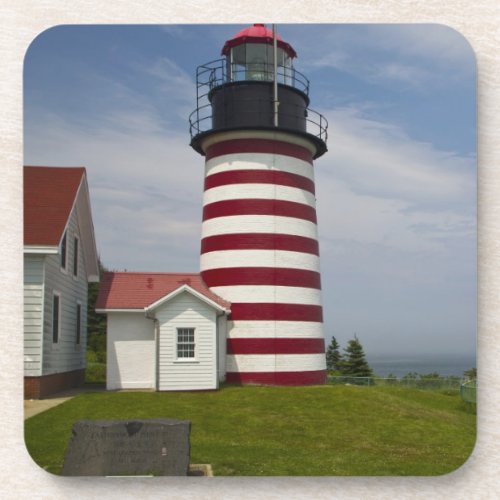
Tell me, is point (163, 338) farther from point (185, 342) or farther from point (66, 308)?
point (66, 308)

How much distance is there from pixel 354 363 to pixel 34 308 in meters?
5.67

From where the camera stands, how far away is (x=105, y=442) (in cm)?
716

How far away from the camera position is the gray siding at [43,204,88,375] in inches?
492

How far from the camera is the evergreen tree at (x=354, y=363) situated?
406 inches

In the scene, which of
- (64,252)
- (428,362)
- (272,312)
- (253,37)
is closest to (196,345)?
(272,312)

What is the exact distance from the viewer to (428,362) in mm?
8609

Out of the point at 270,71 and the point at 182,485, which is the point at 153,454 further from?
the point at 270,71

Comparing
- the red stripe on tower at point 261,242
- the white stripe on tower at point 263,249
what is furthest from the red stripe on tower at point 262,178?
the red stripe on tower at point 261,242

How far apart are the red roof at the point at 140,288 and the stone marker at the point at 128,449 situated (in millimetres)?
6174

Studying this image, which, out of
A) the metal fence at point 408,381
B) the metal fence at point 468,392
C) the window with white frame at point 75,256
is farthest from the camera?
the window with white frame at point 75,256

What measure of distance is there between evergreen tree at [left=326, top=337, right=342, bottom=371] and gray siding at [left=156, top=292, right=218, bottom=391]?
90.0 inches

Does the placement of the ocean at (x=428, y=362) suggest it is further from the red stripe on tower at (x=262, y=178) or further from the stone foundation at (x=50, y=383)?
the stone foundation at (x=50, y=383)

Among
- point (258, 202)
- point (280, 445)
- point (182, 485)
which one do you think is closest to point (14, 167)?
point (182, 485)

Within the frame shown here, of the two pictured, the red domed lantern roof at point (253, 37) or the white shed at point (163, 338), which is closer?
the white shed at point (163, 338)
